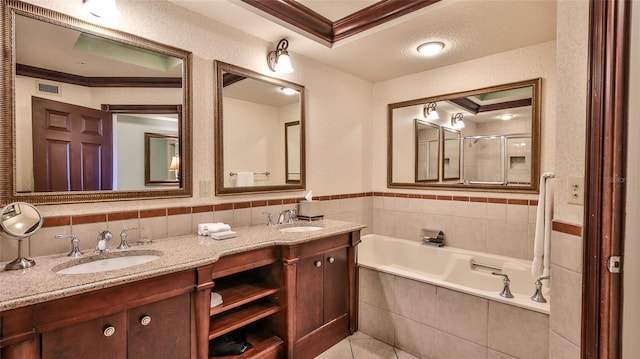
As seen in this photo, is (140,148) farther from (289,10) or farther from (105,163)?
(289,10)

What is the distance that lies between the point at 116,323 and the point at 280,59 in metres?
1.95

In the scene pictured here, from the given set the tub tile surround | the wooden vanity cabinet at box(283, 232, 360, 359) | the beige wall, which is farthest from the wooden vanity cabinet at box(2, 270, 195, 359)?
the beige wall

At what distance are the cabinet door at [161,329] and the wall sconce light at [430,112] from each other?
274cm

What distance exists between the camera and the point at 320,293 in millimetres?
2195

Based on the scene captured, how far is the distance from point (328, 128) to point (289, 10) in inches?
45.2

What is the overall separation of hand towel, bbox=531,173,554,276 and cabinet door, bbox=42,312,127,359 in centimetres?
193

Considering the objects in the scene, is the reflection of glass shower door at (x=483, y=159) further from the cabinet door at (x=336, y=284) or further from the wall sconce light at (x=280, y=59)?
the wall sconce light at (x=280, y=59)

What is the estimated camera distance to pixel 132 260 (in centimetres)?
163

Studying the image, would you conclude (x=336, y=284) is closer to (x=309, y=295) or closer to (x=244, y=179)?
(x=309, y=295)

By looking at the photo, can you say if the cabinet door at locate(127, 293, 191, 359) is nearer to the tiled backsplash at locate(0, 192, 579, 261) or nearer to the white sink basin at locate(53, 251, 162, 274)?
the white sink basin at locate(53, 251, 162, 274)

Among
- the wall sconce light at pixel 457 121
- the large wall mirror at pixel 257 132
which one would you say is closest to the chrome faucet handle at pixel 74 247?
the large wall mirror at pixel 257 132

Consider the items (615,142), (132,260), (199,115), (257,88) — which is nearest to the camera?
(615,142)

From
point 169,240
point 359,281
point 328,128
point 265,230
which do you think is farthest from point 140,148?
point 359,281

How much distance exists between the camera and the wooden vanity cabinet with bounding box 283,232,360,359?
1.97 m
